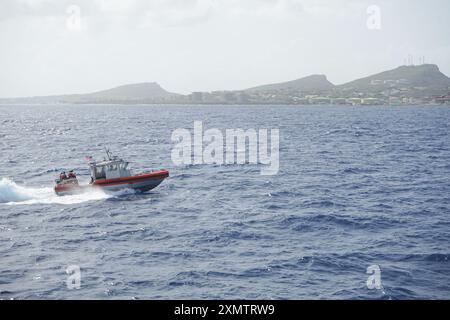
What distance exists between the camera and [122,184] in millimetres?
44438

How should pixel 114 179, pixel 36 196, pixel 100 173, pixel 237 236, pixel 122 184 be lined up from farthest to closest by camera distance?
pixel 100 173 < pixel 122 184 < pixel 114 179 < pixel 36 196 < pixel 237 236

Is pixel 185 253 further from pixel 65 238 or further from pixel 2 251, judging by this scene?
pixel 2 251

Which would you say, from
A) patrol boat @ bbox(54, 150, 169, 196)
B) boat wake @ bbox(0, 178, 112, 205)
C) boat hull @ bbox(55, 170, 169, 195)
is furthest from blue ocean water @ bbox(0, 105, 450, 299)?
patrol boat @ bbox(54, 150, 169, 196)

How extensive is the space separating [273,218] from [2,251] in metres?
18.4

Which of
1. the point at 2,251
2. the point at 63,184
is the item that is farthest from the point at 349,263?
the point at 63,184

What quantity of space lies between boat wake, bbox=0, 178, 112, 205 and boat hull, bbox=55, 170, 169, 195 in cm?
49

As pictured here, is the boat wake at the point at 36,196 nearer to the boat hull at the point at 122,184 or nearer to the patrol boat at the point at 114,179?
the boat hull at the point at 122,184

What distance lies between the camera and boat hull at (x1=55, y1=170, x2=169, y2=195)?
140ft

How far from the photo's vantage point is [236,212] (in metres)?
36.5

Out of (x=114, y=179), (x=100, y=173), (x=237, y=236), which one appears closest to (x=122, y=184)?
(x=114, y=179)

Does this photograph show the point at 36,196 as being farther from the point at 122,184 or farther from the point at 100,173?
the point at 122,184

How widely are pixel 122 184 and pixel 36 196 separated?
7.98 metres

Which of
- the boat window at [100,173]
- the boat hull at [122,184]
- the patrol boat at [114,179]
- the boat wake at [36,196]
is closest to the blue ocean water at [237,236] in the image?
the boat wake at [36,196]

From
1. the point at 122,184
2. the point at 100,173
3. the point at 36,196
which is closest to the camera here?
the point at 36,196
